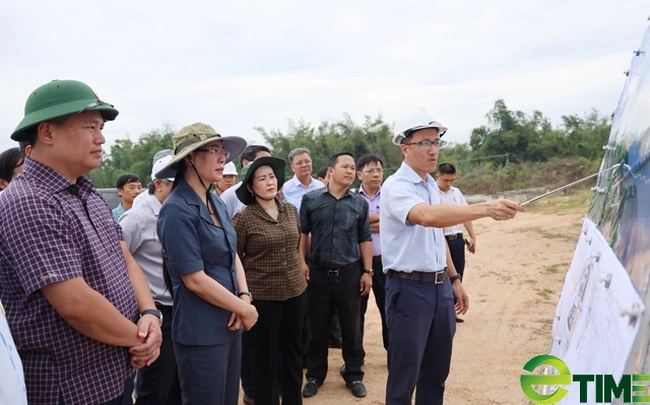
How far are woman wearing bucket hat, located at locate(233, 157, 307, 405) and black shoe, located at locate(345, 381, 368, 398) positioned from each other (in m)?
0.69

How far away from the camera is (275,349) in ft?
10.9

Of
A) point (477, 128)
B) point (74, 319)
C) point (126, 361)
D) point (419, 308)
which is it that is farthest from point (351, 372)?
point (477, 128)

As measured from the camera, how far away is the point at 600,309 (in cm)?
149

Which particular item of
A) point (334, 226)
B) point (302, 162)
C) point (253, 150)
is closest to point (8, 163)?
point (253, 150)

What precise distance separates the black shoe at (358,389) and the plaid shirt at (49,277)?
8.22ft

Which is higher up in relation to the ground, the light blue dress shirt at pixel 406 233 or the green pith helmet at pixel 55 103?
the green pith helmet at pixel 55 103

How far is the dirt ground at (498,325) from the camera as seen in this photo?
13.1 feet

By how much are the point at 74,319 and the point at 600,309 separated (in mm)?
1650

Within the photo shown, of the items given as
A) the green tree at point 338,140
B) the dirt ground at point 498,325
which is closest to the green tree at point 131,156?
the green tree at point 338,140

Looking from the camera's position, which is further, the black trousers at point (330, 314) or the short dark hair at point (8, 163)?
the black trousers at point (330, 314)

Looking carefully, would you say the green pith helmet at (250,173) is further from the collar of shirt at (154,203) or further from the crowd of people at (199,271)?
the collar of shirt at (154,203)

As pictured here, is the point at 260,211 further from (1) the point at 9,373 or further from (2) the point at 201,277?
(1) the point at 9,373

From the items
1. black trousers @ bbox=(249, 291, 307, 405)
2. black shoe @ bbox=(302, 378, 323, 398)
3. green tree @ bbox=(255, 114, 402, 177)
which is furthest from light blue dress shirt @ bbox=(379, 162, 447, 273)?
green tree @ bbox=(255, 114, 402, 177)

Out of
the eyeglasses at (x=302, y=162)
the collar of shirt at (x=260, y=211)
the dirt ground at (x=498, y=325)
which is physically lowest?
the dirt ground at (x=498, y=325)
